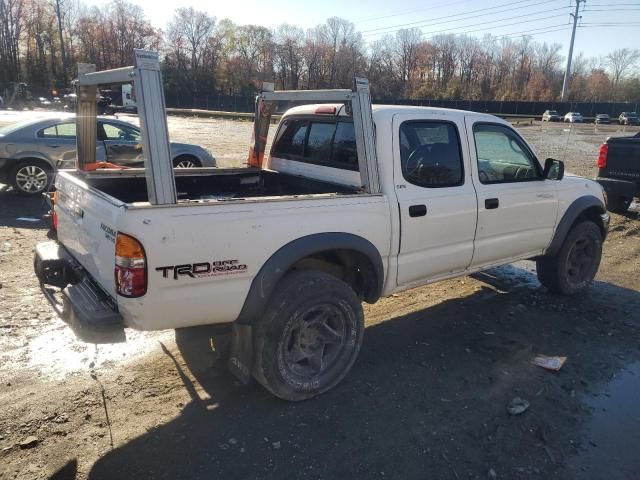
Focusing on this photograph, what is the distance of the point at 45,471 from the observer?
2740 millimetres

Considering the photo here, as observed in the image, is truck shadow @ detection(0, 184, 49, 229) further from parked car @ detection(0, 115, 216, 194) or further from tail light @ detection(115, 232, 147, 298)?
tail light @ detection(115, 232, 147, 298)

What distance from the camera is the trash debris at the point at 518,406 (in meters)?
3.43

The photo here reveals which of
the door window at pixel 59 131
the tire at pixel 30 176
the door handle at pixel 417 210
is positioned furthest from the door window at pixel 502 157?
the tire at pixel 30 176

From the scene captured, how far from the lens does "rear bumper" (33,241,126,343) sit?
9.45ft

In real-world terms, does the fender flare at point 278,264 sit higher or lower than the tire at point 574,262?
higher

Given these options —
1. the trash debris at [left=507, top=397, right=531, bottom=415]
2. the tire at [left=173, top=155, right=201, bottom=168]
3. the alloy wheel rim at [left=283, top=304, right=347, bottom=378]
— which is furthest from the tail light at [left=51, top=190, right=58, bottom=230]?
the tire at [left=173, top=155, right=201, bottom=168]

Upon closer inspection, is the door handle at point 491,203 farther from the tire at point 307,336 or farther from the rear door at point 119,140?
the rear door at point 119,140

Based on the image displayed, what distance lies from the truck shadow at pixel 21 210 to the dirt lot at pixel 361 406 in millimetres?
3190

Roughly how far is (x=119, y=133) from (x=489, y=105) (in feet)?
232

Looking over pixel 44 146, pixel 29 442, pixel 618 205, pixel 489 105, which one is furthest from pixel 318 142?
pixel 489 105

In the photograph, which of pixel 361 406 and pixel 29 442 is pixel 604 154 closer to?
pixel 361 406

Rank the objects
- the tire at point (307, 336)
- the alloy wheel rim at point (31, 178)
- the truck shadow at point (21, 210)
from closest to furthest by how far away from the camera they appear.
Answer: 1. the tire at point (307, 336)
2. the truck shadow at point (21, 210)
3. the alloy wheel rim at point (31, 178)

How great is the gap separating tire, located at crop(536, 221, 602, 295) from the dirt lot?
469mm

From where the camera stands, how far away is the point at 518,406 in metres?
3.49
